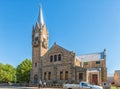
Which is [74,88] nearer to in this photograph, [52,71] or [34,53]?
[52,71]

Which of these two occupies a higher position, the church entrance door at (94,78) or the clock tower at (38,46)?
the clock tower at (38,46)

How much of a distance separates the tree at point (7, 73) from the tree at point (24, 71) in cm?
870

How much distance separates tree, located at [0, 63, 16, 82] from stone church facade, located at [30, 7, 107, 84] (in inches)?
1173

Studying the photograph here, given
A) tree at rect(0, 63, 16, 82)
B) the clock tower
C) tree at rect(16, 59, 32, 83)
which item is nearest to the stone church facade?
the clock tower

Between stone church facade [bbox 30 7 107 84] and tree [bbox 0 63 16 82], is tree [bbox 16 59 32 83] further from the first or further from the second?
stone church facade [bbox 30 7 107 84]

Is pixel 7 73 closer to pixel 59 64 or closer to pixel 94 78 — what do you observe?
pixel 59 64

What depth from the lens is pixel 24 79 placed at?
71.4 meters

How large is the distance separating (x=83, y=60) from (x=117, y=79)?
12505 millimetres

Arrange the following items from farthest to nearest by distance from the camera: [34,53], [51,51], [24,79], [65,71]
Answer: [24,79] < [34,53] < [51,51] < [65,71]

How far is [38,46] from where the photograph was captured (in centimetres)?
5584

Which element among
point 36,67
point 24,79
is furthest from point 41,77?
point 24,79

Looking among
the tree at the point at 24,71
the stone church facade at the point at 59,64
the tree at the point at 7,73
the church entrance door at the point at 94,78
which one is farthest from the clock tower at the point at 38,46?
the tree at the point at 7,73

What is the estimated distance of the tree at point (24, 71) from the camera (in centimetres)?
7150

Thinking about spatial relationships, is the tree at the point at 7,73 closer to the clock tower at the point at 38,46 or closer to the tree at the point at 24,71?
the tree at the point at 24,71
